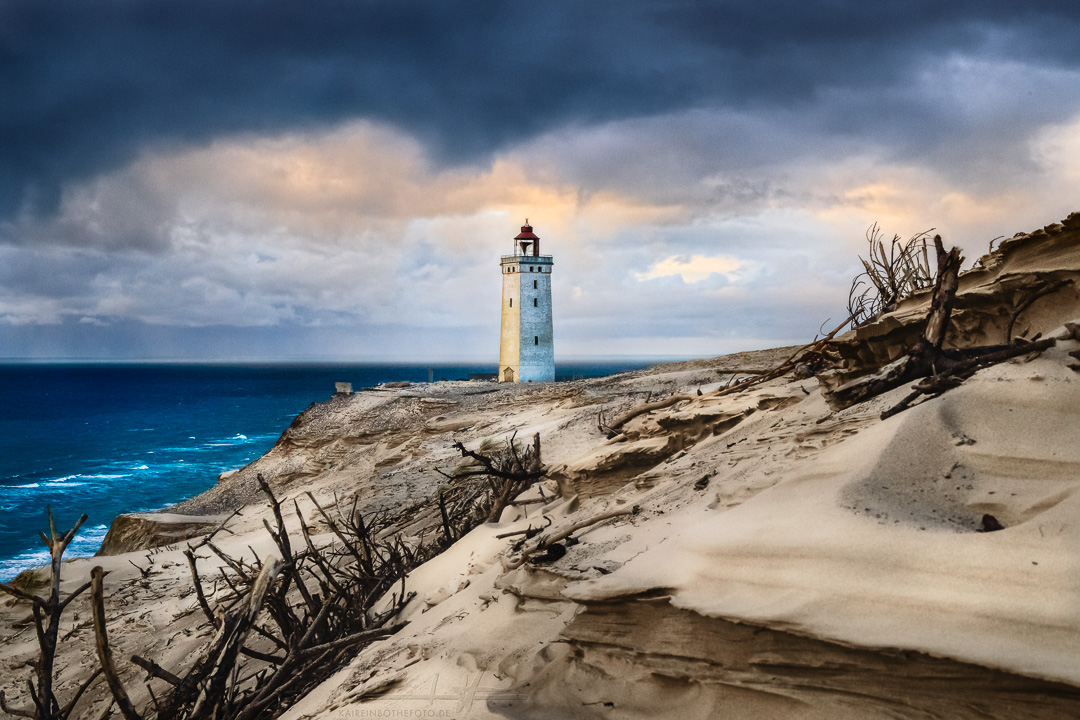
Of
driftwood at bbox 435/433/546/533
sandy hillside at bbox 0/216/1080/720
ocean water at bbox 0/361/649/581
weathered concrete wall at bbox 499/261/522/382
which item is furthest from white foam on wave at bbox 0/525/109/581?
weathered concrete wall at bbox 499/261/522/382

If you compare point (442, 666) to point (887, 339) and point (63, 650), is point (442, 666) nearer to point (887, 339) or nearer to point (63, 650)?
point (887, 339)

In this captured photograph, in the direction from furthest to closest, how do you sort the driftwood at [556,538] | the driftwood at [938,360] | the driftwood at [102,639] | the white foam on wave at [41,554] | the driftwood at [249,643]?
the white foam on wave at [41,554], the driftwood at [556,538], the driftwood at [938,360], the driftwood at [249,643], the driftwood at [102,639]

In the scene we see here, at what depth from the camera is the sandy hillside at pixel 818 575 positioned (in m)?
1.64

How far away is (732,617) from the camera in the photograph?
6.17 ft

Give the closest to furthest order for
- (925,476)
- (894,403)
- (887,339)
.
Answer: (925,476) → (894,403) → (887,339)

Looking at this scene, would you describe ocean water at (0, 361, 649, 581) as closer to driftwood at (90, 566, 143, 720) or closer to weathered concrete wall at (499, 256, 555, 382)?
driftwood at (90, 566, 143, 720)

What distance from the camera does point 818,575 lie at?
190 cm

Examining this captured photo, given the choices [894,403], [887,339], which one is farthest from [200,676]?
[887,339]

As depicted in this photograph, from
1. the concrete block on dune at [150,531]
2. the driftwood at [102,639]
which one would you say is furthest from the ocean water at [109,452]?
the driftwood at [102,639]

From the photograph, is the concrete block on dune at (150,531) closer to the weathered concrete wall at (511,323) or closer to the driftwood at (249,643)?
the driftwood at (249,643)

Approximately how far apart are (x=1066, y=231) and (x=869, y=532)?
2565mm

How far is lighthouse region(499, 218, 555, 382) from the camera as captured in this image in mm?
37844

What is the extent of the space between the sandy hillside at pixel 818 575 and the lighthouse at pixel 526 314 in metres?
33.7

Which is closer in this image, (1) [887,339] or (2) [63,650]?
(1) [887,339]
